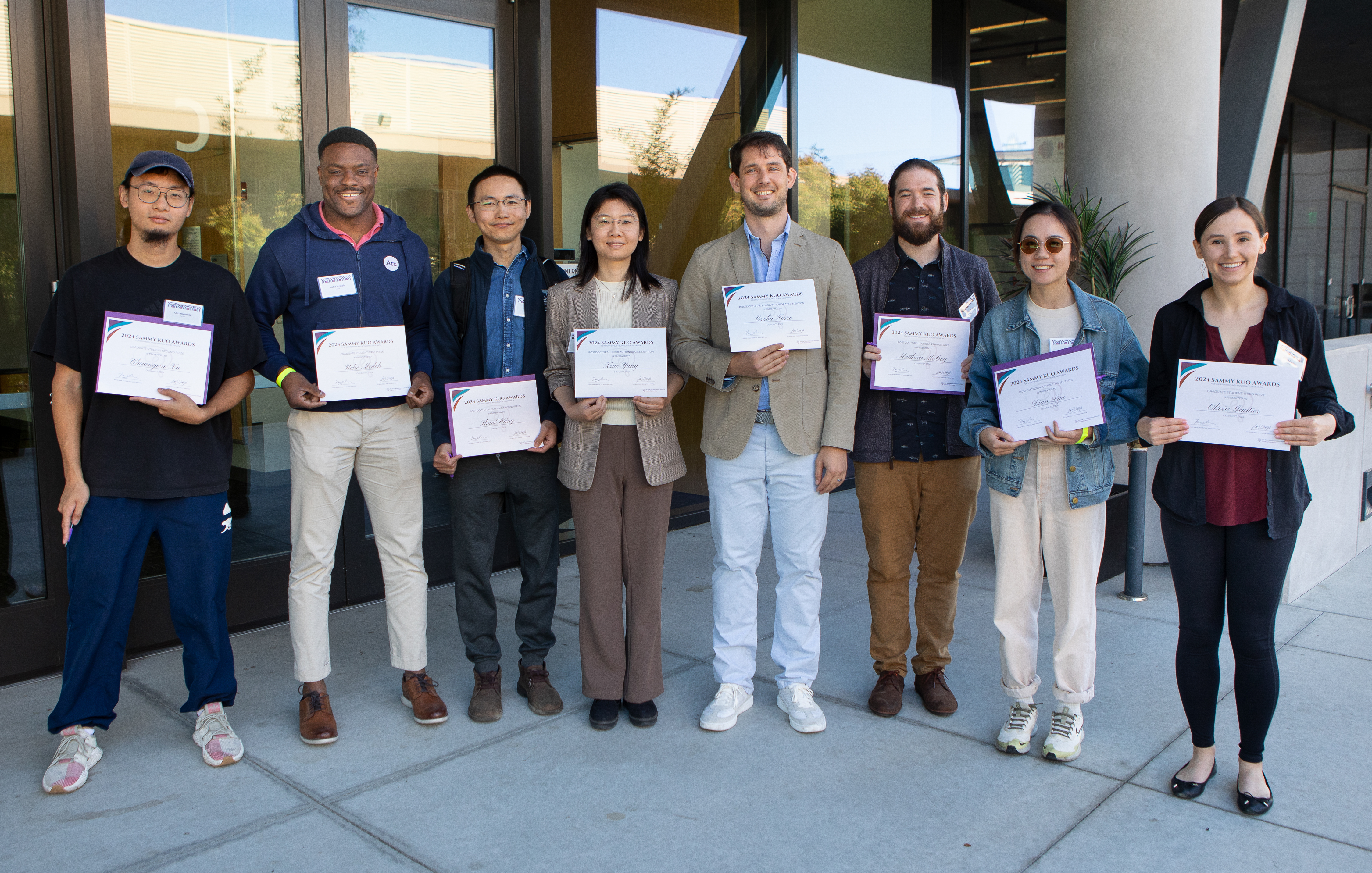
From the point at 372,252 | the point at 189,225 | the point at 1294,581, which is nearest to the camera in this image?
the point at 372,252

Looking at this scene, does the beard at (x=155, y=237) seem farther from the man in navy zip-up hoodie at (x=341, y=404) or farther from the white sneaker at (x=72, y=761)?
the white sneaker at (x=72, y=761)

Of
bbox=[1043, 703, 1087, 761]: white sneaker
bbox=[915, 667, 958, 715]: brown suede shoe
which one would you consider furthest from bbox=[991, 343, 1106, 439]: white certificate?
bbox=[915, 667, 958, 715]: brown suede shoe

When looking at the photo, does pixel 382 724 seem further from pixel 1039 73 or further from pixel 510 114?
pixel 1039 73

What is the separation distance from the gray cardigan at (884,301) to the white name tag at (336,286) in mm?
1713

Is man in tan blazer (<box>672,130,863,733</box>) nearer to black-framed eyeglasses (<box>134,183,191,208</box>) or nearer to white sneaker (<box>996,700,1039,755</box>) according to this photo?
white sneaker (<box>996,700,1039,755</box>)

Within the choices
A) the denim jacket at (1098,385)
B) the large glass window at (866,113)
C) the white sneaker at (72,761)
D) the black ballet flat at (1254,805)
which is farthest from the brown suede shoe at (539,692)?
the large glass window at (866,113)

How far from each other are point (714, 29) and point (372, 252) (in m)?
4.05

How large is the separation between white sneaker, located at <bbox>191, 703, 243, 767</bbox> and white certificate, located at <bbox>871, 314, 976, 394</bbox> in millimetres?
2399

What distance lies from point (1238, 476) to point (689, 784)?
179 centimetres

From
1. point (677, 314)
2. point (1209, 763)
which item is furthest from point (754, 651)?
point (1209, 763)

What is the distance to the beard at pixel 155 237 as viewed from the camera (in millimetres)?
2990

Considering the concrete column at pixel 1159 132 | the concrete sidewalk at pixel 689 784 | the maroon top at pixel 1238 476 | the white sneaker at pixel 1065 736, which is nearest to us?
the concrete sidewalk at pixel 689 784

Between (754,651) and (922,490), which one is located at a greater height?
(922,490)

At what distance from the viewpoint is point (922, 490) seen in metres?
3.55
